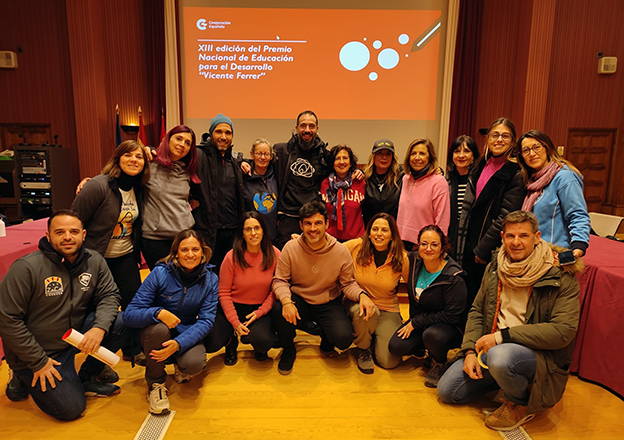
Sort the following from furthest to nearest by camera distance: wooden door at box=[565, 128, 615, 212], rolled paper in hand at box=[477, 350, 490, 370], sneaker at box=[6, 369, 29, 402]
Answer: wooden door at box=[565, 128, 615, 212]
sneaker at box=[6, 369, 29, 402]
rolled paper in hand at box=[477, 350, 490, 370]

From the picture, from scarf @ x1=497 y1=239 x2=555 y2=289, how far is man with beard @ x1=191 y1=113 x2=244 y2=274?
188 cm

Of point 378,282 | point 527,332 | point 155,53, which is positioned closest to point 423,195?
point 378,282

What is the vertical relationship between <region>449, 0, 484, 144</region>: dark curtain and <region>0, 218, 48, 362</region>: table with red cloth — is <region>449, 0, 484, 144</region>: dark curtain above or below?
above

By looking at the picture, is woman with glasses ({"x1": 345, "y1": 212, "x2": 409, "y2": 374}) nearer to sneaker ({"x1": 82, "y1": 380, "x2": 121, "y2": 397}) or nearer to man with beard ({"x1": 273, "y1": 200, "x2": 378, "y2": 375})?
man with beard ({"x1": 273, "y1": 200, "x2": 378, "y2": 375})

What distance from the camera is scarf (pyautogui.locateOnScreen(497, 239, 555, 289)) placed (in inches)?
78.1

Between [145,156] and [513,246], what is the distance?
226 centimetres

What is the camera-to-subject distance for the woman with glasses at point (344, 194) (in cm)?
298

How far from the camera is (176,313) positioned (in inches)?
91.5

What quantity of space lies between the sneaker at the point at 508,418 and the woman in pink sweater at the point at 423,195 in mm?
1215

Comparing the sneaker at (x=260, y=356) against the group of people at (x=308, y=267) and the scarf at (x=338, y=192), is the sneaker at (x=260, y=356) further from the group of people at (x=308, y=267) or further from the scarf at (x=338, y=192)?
the scarf at (x=338, y=192)

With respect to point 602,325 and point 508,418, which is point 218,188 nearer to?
point 508,418

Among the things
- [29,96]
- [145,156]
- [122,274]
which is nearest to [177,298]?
[122,274]

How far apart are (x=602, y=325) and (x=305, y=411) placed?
1884 millimetres

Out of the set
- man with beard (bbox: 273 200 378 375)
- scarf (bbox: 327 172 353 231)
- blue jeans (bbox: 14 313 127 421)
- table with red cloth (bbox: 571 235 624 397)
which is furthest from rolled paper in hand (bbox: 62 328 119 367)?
table with red cloth (bbox: 571 235 624 397)
